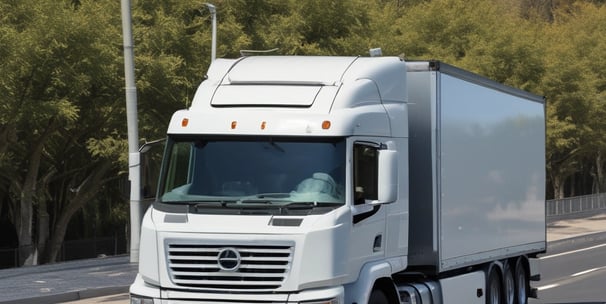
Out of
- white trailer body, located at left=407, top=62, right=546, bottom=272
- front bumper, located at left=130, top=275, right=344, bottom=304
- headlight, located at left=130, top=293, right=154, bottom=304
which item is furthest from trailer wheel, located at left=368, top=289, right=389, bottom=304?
headlight, located at left=130, top=293, right=154, bottom=304

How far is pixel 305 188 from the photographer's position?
10.8 m

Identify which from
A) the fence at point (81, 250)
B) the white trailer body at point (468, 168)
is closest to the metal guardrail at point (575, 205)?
the fence at point (81, 250)

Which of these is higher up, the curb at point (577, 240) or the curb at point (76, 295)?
the curb at point (76, 295)

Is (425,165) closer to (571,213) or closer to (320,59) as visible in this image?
(320,59)

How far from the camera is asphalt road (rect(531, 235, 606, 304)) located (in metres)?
20.2

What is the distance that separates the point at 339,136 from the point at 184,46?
2430 centimetres

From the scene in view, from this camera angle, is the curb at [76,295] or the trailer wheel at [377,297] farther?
the curb at [76,295]

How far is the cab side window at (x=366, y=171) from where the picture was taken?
11000 millimetres

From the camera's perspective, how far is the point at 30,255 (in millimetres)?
36219

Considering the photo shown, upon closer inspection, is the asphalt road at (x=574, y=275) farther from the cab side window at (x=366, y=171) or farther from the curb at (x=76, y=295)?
the cab side window at (x=366, y=171)

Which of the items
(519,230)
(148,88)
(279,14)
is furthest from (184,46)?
(519,230)

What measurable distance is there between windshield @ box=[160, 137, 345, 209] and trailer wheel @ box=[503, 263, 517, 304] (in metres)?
6.44

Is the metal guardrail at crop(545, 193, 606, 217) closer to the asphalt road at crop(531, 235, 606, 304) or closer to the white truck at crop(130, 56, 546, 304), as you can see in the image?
the asphalt road at crop(531, 235, 606, 304)

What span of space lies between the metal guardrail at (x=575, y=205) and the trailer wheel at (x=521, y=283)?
37051 mm
